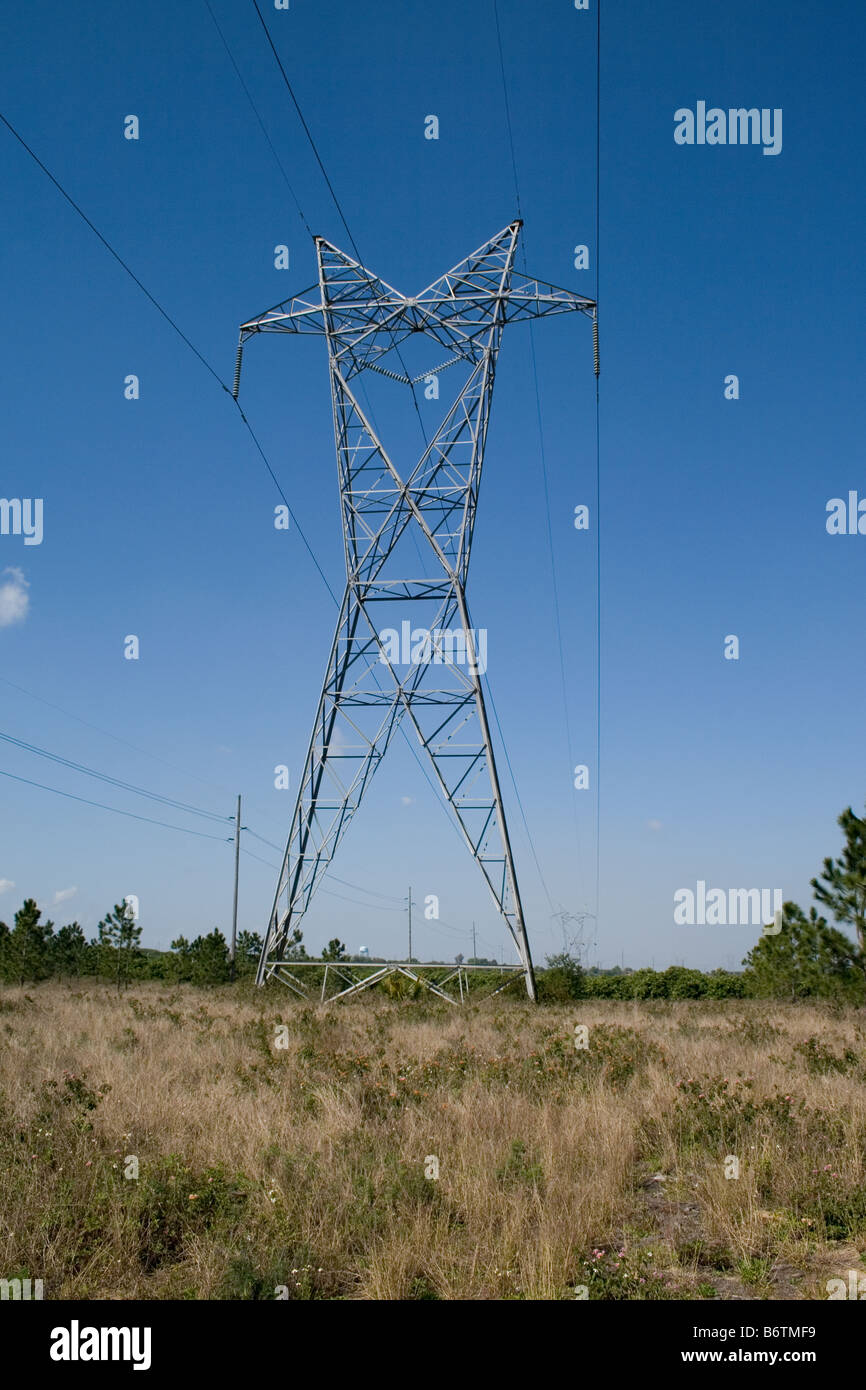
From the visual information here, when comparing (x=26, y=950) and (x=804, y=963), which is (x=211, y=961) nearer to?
(x=26, y=950)

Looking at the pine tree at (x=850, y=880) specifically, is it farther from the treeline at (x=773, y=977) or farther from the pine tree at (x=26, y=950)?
the pine tree at (x=26, y=950)

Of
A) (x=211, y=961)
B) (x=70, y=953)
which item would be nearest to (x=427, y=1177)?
(x=211, y=961)

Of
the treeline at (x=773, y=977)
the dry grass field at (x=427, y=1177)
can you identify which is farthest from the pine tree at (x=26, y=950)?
the dry grass field at (x=427, y=1177)

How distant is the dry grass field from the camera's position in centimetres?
548

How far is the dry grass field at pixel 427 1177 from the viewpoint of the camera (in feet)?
18.0

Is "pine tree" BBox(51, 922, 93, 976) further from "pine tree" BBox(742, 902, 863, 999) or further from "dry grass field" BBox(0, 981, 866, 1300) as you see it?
"dry grass field" BBox(0, 981, 866, 1300)

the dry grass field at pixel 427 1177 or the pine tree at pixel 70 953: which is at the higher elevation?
the dry grass field at pixel 427 1177

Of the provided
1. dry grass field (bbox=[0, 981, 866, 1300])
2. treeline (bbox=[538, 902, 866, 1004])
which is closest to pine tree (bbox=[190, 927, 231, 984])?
treeline (bbox=[538, 902, 866, 1004])

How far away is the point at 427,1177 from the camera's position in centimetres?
683
